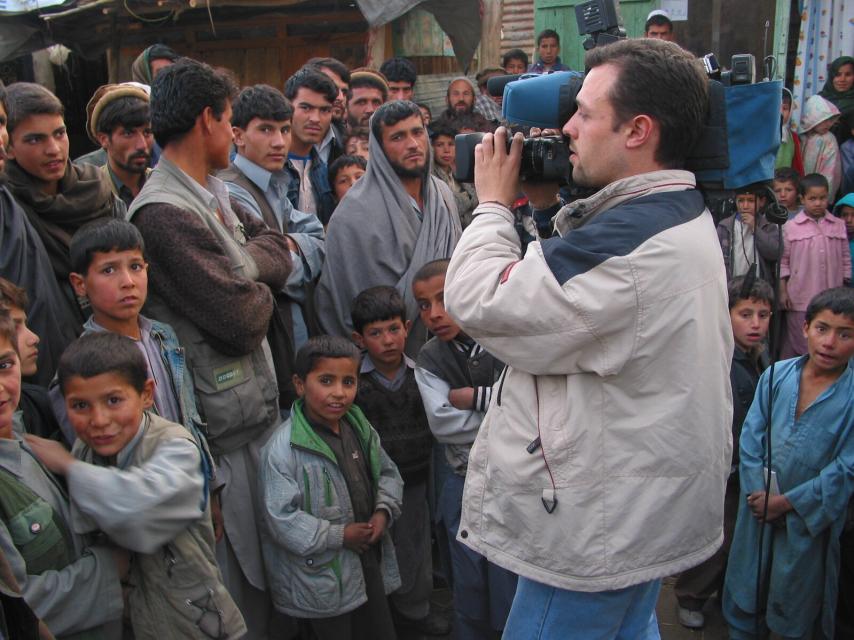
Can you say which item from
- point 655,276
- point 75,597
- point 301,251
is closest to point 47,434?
point 75,597

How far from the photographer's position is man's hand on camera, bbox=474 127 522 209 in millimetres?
1915

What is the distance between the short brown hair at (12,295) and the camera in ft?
7.06

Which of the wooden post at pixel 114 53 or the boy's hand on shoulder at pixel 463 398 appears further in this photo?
the wooden post at pixel 114 53

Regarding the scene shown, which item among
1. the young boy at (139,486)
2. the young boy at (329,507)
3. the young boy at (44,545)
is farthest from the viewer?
the young boy at (329,507)

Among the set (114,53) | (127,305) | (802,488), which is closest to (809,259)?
(802,488)

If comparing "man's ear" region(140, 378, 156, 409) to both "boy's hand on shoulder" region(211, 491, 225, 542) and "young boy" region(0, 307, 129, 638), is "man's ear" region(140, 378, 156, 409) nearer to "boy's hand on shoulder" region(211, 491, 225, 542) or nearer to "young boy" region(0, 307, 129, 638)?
"young boy" region(0, 307, 129, 638)

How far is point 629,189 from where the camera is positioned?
1768mm

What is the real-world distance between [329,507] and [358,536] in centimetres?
14

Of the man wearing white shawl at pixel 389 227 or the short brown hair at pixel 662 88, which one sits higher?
the short brown hair at pixel 662 88

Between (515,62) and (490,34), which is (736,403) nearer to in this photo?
(515,62)

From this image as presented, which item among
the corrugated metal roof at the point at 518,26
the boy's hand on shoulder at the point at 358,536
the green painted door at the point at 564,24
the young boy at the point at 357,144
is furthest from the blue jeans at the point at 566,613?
the corrugated metal roof at the point at 518,26

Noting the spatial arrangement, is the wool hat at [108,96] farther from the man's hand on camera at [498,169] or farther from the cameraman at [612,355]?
the cameraman at [612,355]

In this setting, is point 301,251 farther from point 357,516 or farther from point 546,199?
point 546,199

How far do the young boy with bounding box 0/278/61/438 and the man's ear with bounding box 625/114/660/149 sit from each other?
1.63 metres
